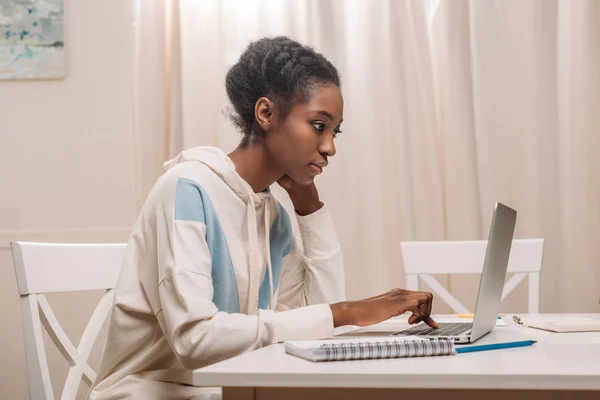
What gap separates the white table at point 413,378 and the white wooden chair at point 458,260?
1.25 meters

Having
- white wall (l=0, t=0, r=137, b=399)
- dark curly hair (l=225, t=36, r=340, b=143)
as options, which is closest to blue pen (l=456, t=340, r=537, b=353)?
dark curly hair (l=225, t=36, r=340, b=143)

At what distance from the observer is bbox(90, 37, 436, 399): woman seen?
1022 mm

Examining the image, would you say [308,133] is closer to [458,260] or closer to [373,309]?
[373,309]

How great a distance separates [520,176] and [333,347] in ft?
5.94

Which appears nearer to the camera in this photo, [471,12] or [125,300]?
[125,300]

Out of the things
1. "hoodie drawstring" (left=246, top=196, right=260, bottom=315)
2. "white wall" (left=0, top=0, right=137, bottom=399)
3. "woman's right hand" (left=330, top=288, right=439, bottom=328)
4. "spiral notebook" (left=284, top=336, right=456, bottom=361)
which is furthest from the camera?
"white wall" (left=0, top=0, right=137, bottom=399)

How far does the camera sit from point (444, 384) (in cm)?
65

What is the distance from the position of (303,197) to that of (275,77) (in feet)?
0.97

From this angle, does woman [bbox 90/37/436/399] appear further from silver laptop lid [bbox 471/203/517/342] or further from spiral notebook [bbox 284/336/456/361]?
spiral notebook [bbox 284/336/456/361]

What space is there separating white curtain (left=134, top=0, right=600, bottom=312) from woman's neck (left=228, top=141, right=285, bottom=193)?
1156 mm

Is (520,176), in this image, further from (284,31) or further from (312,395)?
(312,395)

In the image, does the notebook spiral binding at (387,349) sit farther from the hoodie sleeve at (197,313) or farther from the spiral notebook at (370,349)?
the hoodie sleeve at (197,313)

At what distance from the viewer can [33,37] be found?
2.75 m

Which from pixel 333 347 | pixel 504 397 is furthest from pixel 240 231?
pixel 504 397
